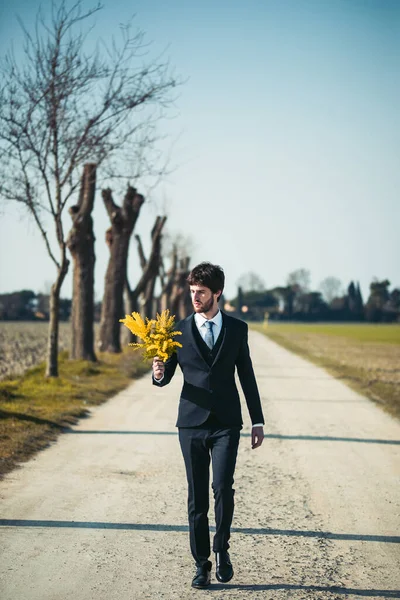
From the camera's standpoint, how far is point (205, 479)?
5496 millimetres

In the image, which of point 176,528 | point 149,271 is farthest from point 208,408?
point 149,271

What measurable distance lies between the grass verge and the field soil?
12.0 inches

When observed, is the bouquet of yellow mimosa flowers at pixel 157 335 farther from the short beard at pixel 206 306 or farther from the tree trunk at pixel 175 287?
the tree trunk at pixel 175 287

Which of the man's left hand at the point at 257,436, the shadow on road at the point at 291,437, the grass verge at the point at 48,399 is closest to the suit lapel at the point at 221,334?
the man's left hand at the point at 257,436

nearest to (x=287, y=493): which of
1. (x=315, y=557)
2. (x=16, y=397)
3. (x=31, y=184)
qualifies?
(x=315, y=557)

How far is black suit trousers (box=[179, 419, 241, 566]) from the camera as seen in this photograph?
5.33 m

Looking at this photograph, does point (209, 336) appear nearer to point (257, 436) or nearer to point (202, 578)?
point (257, 436)

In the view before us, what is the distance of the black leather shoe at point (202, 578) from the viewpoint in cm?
525

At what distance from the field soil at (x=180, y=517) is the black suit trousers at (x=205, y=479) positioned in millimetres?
292

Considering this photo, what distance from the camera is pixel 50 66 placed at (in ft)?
51.6

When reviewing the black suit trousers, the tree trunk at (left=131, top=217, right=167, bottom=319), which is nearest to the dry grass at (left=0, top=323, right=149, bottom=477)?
the black suit trousers

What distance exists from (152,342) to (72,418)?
26.3 feet

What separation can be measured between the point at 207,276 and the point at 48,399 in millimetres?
10232

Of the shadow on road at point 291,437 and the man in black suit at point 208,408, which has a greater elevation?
the man in black suit at point 208,408
